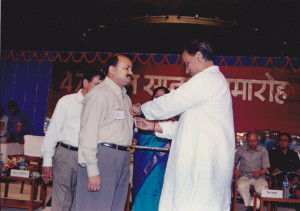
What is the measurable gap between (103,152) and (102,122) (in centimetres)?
18

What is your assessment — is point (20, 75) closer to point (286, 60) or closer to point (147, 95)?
point (147, 95)

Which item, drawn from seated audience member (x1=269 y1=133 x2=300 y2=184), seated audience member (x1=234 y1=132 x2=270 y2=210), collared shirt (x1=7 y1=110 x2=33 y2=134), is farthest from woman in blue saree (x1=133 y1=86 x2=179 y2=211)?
collared shirt (x1=7 y1=110 x2=33 y2=134)

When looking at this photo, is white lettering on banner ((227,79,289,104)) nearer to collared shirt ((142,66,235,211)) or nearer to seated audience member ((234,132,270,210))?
seated audience member ((234,132,270,210))

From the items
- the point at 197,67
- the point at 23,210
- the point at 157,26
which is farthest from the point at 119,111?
the point at 157,26

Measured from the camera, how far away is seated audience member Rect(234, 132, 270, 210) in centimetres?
484

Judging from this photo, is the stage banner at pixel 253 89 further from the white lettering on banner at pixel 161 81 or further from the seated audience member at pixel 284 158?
the seated audience member at pixel 284 158

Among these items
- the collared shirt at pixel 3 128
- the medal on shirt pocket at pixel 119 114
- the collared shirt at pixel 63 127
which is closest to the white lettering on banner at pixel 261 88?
the collared shirt at pixel 3 128

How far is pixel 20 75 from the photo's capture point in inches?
350

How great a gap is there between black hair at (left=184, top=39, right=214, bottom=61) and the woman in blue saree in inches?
54.3

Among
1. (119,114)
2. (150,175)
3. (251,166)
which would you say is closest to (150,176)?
(150,175)

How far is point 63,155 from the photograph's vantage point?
284cm

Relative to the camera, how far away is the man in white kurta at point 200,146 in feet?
5.65

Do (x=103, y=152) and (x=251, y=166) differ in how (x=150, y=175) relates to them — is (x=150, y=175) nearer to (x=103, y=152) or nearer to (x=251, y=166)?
(x=103, y=152)

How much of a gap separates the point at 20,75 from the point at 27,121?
2155 mm
